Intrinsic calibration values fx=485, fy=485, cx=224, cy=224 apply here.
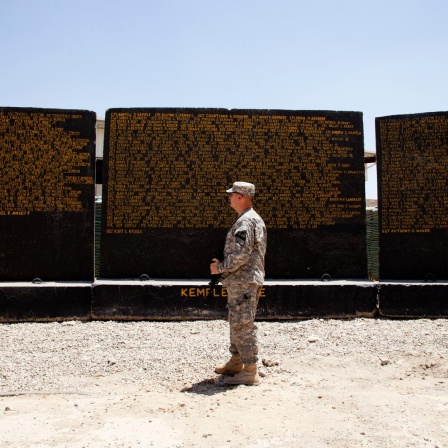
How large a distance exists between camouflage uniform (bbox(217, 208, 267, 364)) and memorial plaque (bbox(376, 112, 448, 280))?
368 centimetres

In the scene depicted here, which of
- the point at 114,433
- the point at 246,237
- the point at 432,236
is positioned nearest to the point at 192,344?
the point at 246,237

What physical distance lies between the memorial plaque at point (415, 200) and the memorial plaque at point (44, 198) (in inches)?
174

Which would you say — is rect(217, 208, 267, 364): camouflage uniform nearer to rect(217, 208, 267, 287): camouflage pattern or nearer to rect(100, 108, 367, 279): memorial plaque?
rect(217, 208, 267, 287): camouflage pattern

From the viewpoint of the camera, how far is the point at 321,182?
738 centimetres

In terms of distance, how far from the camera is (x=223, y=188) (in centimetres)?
730

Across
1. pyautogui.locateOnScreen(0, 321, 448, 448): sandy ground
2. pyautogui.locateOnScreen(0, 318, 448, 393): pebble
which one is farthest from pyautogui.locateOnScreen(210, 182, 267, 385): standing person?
pyautogui.locateOnScreen(0, 318, 448, 393): pebble

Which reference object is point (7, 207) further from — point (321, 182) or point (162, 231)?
point (321, 182)

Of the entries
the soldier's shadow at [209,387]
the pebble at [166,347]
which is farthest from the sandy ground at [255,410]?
the pebble at [166,347]

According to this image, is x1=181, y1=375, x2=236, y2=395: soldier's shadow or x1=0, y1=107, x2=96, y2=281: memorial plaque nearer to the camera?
x1=181, y1=375, x2=236, y2=395: soldier's shadow

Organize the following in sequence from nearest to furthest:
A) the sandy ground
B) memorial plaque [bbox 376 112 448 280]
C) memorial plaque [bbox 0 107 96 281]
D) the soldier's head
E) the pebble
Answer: the sandy ground < the soldier's head < the pebble < memorial plaque [bbox 0 107 96 281] < memorial plaque [bbox 376 112 448 280]

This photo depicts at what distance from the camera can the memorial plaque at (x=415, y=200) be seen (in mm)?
7312

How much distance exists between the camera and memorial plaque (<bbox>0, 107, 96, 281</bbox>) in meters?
7.01

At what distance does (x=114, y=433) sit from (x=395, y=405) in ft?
7.05

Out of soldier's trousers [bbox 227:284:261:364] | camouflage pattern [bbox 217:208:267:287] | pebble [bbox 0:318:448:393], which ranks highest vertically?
camouflage pattern [bbox 217:208:267:287]
